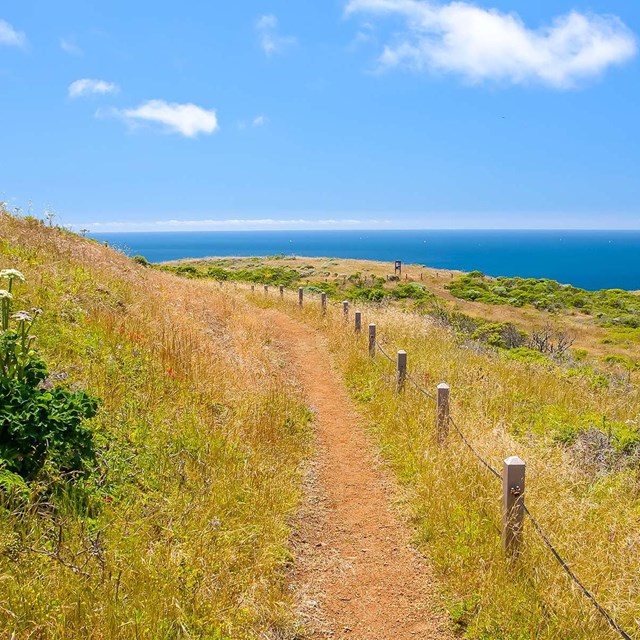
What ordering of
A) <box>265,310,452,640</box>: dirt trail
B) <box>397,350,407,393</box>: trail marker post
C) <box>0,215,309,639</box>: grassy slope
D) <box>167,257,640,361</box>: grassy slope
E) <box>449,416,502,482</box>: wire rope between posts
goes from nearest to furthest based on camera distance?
<box>0,215,309,639</box>: grassy slope, <box>265,310,452,640</box>: dirt trail, <box>449,416,502,482</box>: wire rope between posts, <box>397,350,407,393</box>: trail marker post, <box>167,257,640,361</box>: grassy slope

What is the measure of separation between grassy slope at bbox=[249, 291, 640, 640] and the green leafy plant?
3519mm

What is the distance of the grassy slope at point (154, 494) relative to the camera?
327 cm

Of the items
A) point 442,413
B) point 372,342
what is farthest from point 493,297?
point 442,413

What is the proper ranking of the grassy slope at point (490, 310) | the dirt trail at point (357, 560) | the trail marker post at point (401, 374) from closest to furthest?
the dirt trail at point (357, 560), the trail marker post at point (401, 374), the grassy slope at point (490, 310)

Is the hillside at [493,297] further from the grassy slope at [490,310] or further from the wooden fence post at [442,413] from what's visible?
the wooden fence post at [442,413]

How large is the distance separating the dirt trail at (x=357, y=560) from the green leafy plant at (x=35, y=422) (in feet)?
7.65

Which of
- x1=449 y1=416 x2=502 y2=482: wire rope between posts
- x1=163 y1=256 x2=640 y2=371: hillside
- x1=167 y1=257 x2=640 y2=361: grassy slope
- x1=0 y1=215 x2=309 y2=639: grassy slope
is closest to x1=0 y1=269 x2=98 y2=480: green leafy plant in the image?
x1=0 y1=215 x2=309 y2=639: grassy slope

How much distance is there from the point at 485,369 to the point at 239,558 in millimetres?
7912

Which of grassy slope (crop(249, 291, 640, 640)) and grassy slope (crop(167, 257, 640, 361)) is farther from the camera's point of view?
grassy slope (crop(167, 257, 640, 361))

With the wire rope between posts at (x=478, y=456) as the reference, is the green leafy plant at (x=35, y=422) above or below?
above

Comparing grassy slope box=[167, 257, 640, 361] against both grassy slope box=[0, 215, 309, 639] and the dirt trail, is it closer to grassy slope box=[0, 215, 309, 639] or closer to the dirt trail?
the dirt trail

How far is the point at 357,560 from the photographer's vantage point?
501cm

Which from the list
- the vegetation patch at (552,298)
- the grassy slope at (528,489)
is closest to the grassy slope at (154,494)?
the grassy slope at (528,489)

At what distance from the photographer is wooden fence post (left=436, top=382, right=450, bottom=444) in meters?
6.90
